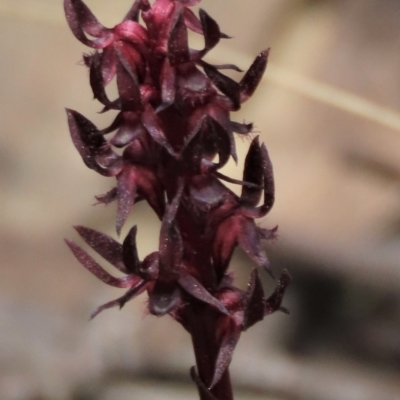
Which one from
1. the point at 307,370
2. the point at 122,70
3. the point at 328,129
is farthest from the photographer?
the point at 328,129

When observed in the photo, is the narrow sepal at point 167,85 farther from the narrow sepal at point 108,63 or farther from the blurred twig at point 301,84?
the blurred twig at point 301,84

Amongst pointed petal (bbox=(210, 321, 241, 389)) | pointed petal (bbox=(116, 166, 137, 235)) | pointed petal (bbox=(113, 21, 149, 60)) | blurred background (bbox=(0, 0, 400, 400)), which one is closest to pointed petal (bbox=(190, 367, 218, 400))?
pointed petal (bbox=(210, 321, 241, 389))

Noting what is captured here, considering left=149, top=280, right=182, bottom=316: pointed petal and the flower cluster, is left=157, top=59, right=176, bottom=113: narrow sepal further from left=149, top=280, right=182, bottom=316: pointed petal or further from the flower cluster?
left=149, top=280, right=182, bottom=316: pointed petal

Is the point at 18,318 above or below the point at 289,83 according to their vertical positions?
below

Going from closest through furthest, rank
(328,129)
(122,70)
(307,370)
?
(122,70) < (307,370) < (328,129)

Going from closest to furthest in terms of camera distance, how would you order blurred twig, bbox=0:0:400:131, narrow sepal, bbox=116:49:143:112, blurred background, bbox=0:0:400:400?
narrow sepal, bbox=116:49:143:112, blurred background, bbox=0:0:400:400, blurred twig, bbox=0:0:400:131

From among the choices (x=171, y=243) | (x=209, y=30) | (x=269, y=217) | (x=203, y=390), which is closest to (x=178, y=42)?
(x=209, y=30)

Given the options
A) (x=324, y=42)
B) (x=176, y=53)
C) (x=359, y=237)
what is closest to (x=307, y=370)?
(x=359, y=237)

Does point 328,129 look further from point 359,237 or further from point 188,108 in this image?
point 188,108
